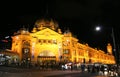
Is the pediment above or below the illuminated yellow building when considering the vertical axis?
above

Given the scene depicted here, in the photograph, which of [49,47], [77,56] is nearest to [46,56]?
[49,47]

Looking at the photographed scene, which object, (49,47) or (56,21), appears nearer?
(49,47)

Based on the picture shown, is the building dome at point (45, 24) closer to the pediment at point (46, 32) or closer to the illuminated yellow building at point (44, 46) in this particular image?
the illuminated yellow building at point (44, 46)

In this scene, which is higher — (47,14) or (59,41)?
(47,14)

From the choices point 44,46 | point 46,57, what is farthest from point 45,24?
point 46,57

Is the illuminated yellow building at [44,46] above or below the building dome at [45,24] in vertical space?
below

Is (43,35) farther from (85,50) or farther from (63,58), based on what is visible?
(85,50)

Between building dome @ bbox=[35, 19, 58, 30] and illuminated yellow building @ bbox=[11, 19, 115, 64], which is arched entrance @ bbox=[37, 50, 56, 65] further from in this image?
building dome @ bbox=[35, 19, 58, 30]

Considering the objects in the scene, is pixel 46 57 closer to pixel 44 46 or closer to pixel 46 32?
pixel 44 46

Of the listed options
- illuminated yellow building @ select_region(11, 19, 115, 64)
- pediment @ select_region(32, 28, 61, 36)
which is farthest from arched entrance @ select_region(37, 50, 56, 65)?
pediment @ select_region(32, 28, 61, 36)

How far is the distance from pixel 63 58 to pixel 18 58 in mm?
20177

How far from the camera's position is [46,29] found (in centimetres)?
8912

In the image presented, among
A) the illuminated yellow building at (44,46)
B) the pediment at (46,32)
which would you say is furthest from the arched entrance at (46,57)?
the pediment at (46,32)

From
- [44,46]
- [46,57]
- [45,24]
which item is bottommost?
[46,57]
